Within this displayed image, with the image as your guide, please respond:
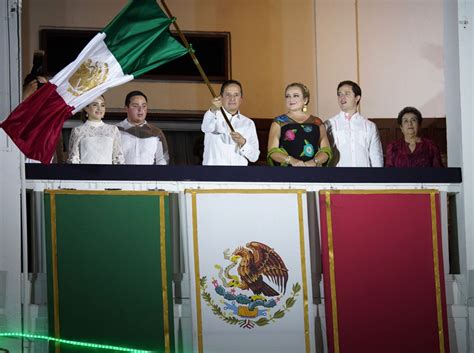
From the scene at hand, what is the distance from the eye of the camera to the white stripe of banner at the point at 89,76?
32.3 feet

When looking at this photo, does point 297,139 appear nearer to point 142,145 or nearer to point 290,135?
point 290,135

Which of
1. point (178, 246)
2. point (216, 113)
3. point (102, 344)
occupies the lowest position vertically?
point (102, 344)

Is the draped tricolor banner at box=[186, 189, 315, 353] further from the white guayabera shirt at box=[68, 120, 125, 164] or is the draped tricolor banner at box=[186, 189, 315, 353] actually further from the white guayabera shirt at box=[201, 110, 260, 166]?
the white guayabera shirt at box=[68, 120, 125, 164]

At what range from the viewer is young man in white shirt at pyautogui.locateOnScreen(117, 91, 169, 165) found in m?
10.7

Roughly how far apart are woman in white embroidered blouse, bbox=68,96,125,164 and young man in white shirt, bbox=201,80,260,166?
702 millimetres

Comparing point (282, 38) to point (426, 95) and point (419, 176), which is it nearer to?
point (426, 95)

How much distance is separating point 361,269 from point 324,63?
476 centimetres

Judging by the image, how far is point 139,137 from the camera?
35.3 feet

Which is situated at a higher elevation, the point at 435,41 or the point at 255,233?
the point at 435,41

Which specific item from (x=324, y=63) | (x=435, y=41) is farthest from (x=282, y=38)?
(x=435, y=41)

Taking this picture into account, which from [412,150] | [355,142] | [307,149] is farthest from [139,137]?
[412,150]

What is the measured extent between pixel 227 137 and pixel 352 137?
976 millimetres

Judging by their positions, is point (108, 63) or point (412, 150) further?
point (412, 150)

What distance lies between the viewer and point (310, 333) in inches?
385
